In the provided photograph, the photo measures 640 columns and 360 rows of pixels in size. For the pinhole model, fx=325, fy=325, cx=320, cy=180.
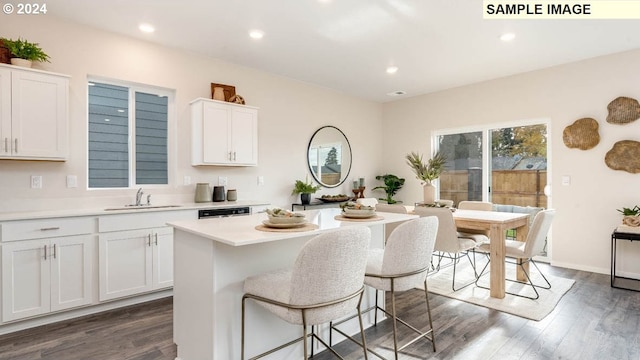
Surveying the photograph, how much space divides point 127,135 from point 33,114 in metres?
0.92

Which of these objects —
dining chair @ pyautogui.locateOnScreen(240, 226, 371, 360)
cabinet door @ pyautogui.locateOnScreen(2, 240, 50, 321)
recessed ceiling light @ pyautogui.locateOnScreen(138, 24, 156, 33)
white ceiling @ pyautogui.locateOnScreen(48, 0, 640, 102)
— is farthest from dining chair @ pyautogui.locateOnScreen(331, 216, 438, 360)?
recessed ceiling light @ pyautogui.locateOnScreen(138, 24, 156, 33)

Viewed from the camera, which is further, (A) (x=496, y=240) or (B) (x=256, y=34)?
(B) (x=256, y=34)

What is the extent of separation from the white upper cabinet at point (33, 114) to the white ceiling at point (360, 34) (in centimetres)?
71

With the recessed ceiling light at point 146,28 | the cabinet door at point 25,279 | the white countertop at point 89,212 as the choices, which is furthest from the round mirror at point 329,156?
the cabinet door at point 25,279

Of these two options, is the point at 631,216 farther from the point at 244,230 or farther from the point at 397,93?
the point at 244,230

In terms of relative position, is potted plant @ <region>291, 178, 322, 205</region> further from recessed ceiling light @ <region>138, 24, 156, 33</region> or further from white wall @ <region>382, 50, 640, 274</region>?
white wall @ <region>382, 50, 640, 274</region>

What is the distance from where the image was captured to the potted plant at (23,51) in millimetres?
2737

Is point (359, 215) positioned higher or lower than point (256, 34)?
lower

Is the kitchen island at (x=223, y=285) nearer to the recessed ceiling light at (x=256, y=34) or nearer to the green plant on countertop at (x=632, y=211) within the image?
the recessed ceiling light at (x=256, y=34)

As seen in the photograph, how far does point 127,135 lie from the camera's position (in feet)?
12.0

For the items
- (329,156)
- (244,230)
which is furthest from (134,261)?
(329,156)

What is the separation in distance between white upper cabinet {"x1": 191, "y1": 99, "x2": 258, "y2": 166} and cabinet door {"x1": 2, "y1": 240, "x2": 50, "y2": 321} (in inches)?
67.3

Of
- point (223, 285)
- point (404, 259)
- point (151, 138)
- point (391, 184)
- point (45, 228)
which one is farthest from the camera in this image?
point (391, 184)

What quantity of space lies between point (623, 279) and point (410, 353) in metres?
3.32
